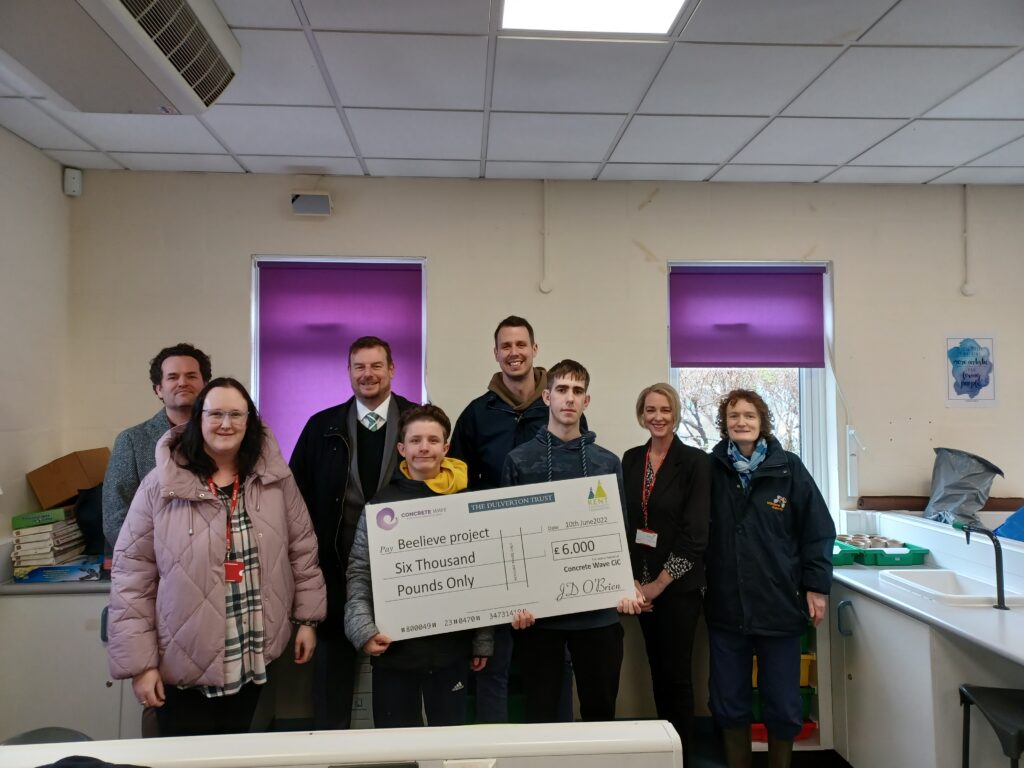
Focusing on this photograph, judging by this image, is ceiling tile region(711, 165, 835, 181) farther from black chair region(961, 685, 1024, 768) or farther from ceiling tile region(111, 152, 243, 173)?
ceiling tile region(111, 152, 243, 173)

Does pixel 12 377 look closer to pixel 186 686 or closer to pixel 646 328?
pixel 186 686

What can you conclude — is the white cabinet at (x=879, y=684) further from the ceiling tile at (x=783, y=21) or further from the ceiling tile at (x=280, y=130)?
→ the ceiling tile at (x=280, y=130)

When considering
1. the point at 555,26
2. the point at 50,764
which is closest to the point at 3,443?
the point at 50,764

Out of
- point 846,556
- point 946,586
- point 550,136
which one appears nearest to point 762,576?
point 846,556

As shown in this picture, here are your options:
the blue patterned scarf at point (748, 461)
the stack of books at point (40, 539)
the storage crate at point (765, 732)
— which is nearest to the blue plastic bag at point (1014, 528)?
the storage crate at point (765, 732)

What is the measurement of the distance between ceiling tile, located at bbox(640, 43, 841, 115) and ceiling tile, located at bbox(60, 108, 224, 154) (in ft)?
6.98

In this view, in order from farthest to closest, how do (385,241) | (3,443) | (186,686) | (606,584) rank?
(385,241)
(3,443)
(606,584)
(186,686)

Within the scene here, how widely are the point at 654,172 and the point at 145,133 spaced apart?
2628mm

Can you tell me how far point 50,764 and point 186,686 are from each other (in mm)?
832

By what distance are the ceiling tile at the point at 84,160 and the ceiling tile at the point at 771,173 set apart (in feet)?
11.0

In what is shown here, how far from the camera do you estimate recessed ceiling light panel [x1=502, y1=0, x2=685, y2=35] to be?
201 centimetres

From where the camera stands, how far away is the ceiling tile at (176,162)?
3.23 meters

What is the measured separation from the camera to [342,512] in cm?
223

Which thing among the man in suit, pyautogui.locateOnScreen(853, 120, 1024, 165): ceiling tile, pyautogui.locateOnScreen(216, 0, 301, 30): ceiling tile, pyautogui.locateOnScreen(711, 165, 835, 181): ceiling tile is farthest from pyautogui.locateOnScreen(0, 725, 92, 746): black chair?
pyautogui.locateOnScreen(853, 120, 1024, 165): ceiling tile
